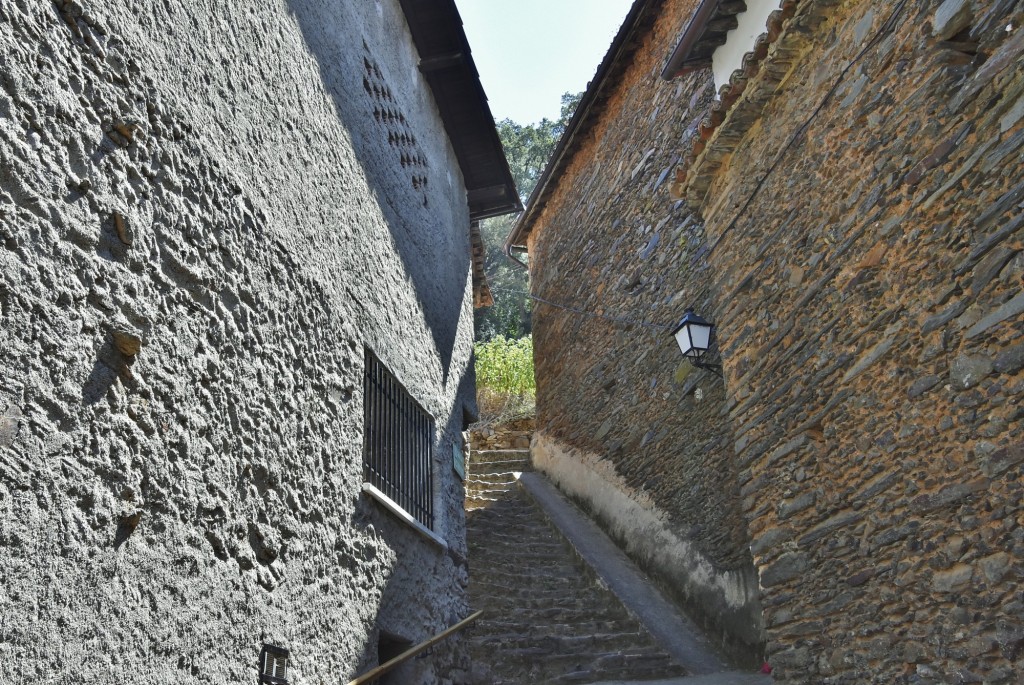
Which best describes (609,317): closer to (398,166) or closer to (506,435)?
(398,166)

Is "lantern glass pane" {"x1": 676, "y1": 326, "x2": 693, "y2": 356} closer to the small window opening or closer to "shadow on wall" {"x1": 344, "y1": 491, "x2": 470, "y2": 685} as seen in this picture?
"shadow on wall" {"x1": 344, "y1": 491, "x2": 470, "y2": 685}

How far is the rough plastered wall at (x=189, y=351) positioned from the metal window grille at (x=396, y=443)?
0.74 feet

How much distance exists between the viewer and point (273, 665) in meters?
3.18

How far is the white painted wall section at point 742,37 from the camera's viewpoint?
5.44 meters

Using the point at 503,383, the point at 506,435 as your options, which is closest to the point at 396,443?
the point at 506,435

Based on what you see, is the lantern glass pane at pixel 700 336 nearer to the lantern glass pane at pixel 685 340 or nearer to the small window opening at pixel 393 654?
the lantern glass pane at pixel 685 340

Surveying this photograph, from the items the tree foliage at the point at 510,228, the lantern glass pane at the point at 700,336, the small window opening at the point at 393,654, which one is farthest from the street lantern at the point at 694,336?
the tree foliage at the point at 510,228

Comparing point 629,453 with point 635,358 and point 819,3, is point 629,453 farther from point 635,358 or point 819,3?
point 819,3

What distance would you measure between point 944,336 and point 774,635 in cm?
201

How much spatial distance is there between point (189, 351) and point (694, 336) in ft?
15.4

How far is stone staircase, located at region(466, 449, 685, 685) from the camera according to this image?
6250 millimetres

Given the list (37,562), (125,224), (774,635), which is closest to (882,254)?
(774,635)

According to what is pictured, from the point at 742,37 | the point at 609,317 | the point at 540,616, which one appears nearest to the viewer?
the point at 742,37

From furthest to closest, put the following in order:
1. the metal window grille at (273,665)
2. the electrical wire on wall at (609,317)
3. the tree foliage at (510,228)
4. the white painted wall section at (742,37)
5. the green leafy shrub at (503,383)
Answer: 1. the tree foliage at (510,228)
2. the green leafy shrub at (503,383)
3. the electrical wire on wall at (609,317)
4. the white painted wall section at (742,37)
5. the metal window grille at (273,665)
